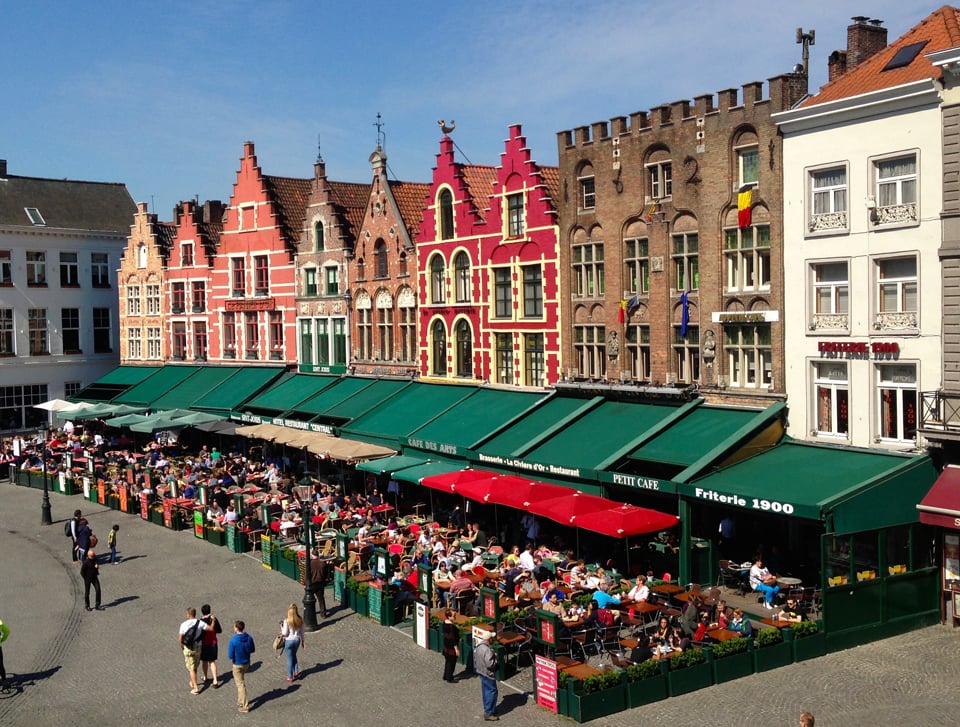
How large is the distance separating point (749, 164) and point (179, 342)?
33.8 m

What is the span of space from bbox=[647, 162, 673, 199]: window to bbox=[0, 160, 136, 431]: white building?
38.6 metres

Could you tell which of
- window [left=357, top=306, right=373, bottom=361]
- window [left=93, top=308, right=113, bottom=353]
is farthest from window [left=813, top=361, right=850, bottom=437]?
window [left=93, top=308, right=113, bottom=353]

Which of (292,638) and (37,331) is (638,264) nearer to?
(292,638)

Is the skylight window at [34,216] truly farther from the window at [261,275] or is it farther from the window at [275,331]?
the window at [275,331]

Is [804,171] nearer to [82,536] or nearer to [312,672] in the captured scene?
[312,672]

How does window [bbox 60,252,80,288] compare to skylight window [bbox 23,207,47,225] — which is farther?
window [bbox 60,252,80,288]

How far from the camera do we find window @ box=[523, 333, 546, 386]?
33219 mm

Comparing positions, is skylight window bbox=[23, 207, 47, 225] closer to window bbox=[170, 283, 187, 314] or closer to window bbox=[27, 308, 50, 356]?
window bbox=[27, 308, 50, 356]

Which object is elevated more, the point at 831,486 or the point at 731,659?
the point at 831,486

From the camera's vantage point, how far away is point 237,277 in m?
48.7

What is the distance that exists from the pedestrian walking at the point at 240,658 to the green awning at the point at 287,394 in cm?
2195

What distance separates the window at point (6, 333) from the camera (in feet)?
180

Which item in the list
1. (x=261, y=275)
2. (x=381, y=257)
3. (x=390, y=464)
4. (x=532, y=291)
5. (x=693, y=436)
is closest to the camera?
(x=693, y=436)

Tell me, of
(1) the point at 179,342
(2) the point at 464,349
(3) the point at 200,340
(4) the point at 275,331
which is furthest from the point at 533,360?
(1) the point at 179,342
